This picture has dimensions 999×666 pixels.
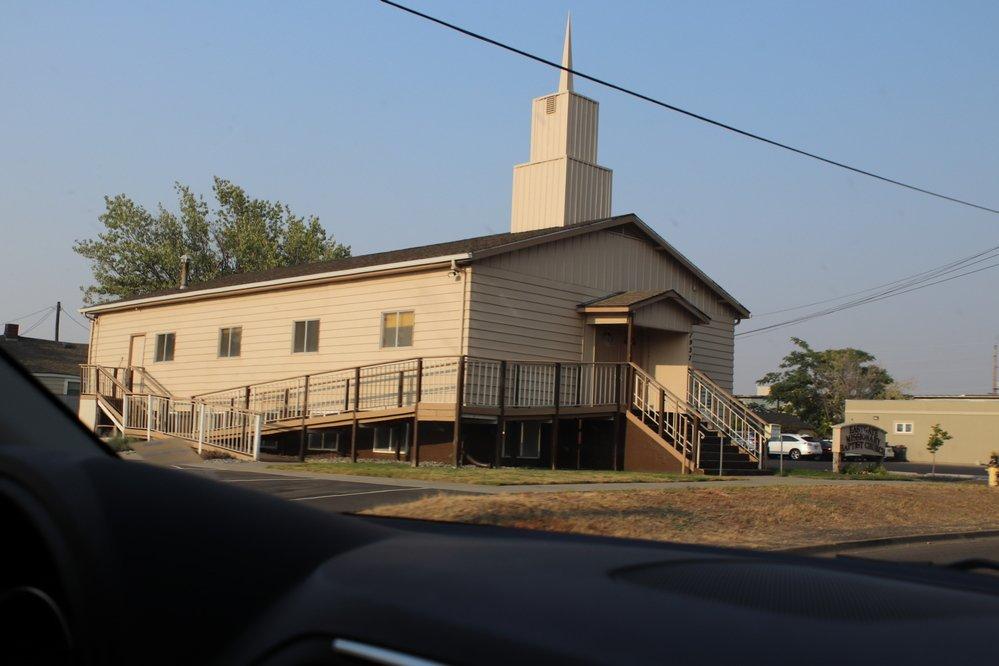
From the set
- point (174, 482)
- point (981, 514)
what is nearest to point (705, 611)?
point (174, 482)

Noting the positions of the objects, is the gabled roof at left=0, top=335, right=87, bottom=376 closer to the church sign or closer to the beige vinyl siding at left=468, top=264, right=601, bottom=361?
the beige vinyl siding at left=468, top=264, right=601, bottom=361

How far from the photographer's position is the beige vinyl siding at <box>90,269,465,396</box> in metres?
23.5

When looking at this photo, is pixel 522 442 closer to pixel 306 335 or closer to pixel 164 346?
pixel 306 335

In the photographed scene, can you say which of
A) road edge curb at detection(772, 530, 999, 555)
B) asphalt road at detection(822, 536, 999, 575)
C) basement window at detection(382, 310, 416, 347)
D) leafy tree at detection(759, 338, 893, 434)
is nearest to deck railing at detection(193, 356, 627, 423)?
basement window at detection(382, 310, 416, 347)

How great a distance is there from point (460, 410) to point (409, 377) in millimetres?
2092

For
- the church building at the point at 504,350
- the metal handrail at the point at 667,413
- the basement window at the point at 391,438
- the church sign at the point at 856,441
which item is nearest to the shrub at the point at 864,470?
the church sign at the point at 856,441

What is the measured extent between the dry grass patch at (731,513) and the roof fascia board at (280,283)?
8809mm

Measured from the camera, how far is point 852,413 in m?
70.6

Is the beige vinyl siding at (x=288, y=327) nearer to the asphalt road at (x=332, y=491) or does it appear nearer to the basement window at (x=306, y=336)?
the basement window at (x=306, y=336)

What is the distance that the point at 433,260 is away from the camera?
2306 centimetres

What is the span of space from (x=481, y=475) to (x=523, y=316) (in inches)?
266

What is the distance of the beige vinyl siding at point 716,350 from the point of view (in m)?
28.9

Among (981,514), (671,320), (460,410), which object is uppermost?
(671,320)

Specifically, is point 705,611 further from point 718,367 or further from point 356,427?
point 718,367
